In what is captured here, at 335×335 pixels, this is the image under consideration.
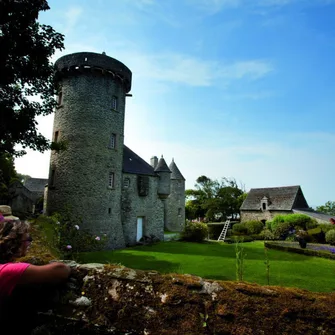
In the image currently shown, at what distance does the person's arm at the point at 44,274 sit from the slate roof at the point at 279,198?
36525mm

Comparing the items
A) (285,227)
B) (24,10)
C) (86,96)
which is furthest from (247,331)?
(285,227)

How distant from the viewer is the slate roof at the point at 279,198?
114ft

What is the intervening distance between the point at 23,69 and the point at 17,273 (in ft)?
44.6

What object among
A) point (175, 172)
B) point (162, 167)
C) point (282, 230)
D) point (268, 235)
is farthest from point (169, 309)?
point (175, 172)

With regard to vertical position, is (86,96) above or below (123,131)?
above

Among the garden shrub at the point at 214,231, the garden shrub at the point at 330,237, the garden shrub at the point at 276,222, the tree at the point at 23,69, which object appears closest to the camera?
the tree at the point at 23,69

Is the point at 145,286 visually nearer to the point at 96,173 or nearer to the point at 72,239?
the point at 72,239

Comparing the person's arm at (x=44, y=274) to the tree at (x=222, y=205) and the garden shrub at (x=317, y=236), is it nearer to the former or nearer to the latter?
the garden shrub at (x=317, y=236)

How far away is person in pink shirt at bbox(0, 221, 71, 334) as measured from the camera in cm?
181

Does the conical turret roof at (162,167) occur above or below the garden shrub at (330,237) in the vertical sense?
above

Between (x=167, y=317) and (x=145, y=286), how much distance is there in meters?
0.35

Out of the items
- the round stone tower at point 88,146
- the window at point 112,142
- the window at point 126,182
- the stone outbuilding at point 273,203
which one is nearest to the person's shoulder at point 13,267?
the round stone tower at point 88,146

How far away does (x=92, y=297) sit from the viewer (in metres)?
2.29

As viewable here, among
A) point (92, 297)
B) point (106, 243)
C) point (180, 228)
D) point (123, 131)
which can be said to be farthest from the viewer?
point (180, 228)
